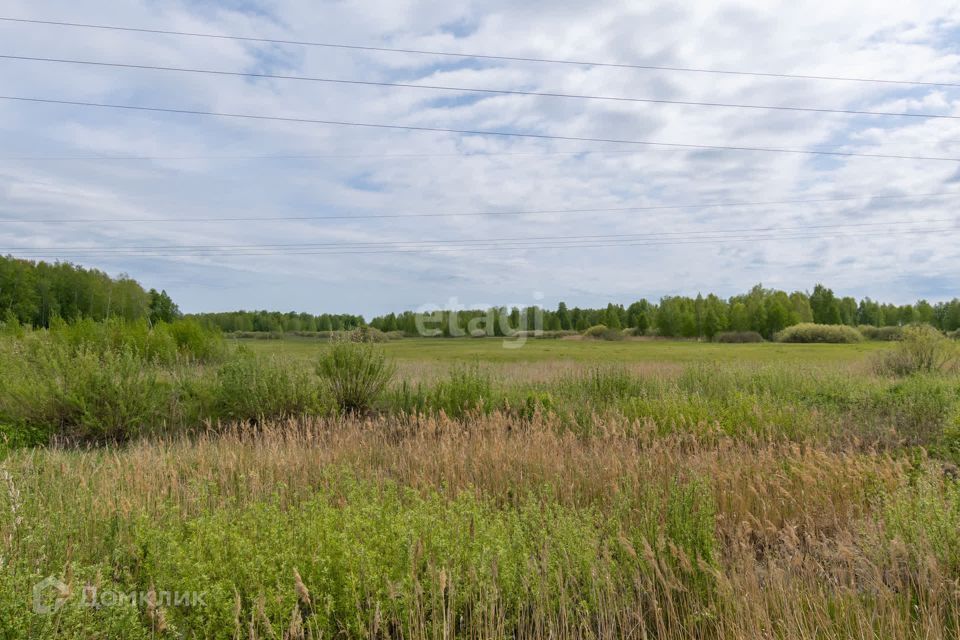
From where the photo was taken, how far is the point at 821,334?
57531mm

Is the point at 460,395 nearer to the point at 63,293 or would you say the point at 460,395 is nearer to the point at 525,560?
the point at 525,560

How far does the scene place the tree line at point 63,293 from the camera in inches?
1877

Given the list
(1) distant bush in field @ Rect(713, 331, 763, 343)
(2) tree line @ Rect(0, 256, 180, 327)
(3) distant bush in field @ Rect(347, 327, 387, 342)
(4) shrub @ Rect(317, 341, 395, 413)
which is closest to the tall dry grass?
(4) shrub @ Rect(317, 341, 395, 413)

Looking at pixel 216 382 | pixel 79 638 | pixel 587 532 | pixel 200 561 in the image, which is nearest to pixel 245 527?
pixel 200 561

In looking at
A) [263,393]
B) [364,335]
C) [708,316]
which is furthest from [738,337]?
[263,393]

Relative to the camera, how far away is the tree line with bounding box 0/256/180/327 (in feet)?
156

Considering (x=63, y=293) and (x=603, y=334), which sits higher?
(x=63, y=293)

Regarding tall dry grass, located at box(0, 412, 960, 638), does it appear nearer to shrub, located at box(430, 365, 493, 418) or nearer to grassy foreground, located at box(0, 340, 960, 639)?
grassy foreground, located at box(0, 340, 960, 639)

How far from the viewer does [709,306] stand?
251ft

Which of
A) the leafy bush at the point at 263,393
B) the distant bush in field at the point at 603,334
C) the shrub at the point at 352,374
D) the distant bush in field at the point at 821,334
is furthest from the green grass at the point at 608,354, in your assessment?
the distant bush in field at the point at 603,334

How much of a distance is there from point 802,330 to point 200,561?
6532cm

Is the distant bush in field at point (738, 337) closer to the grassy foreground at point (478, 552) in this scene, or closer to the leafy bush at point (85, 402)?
the grassy foreground at point (478, 552)

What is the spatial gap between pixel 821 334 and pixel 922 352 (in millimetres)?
41067

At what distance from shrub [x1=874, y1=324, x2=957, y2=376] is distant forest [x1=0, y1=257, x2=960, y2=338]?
19418 millimetres
